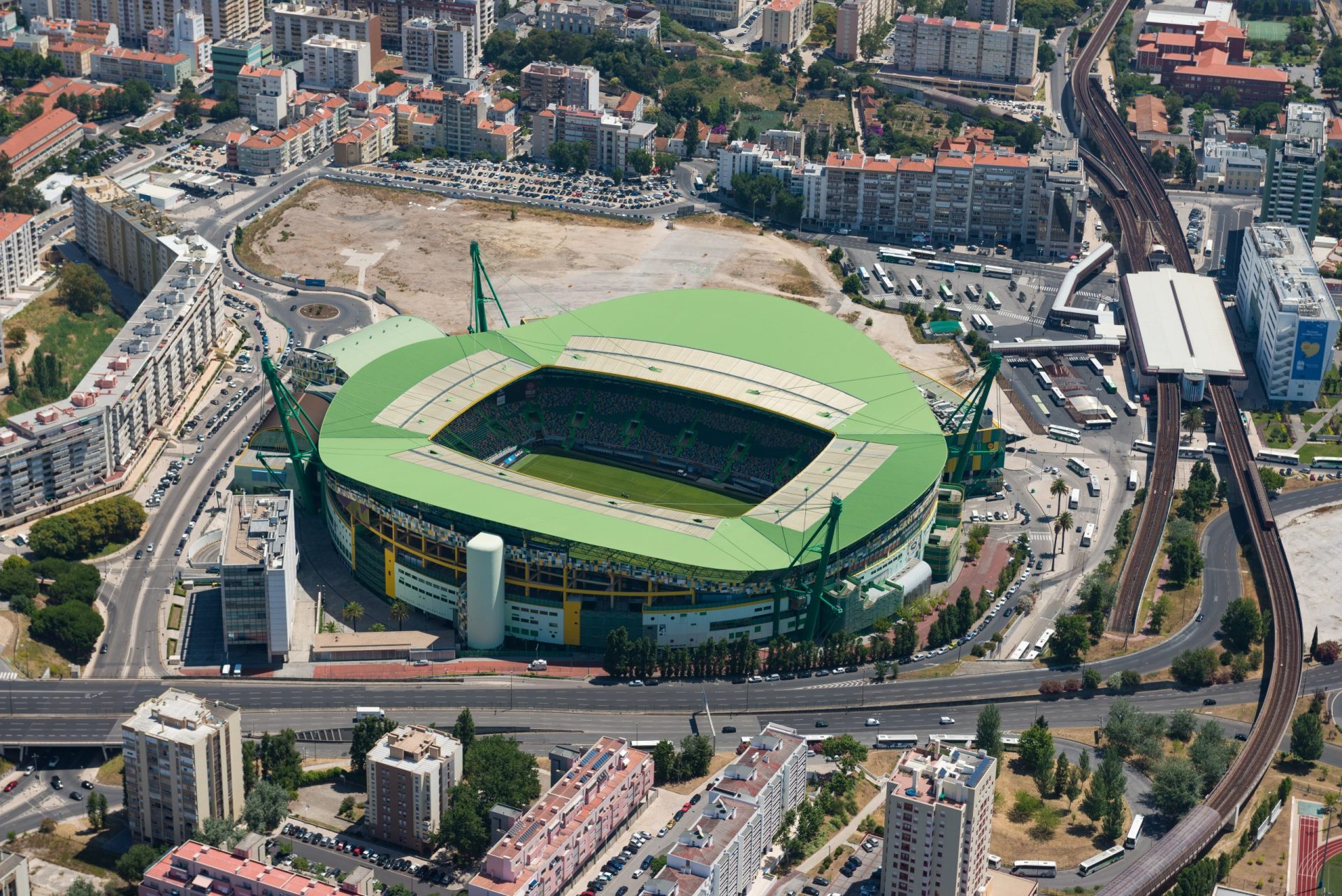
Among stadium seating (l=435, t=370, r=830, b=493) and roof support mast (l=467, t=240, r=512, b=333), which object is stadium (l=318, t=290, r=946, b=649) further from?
roof support mast (l=467, t=240, r=512, b=333)

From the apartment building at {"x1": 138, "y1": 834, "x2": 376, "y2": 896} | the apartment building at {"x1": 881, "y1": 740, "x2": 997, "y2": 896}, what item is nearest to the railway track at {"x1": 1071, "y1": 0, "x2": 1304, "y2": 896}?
the apartment building at {"x1": 881, "y1": 740, "x2": 997, "y2": 896}

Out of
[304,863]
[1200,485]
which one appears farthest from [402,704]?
[1200,485]

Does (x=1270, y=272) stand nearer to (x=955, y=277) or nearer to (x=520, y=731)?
(x=955, y=277)

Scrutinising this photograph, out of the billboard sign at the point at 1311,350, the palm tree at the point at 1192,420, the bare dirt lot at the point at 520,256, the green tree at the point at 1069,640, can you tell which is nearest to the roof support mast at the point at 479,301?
the bare dirt lot at the point at 520,256

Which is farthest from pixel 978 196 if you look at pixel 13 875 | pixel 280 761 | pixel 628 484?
pixel 13 875

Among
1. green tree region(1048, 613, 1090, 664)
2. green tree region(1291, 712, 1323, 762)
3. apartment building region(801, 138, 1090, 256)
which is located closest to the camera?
green tree region(1291, 712, 1323, 762)
